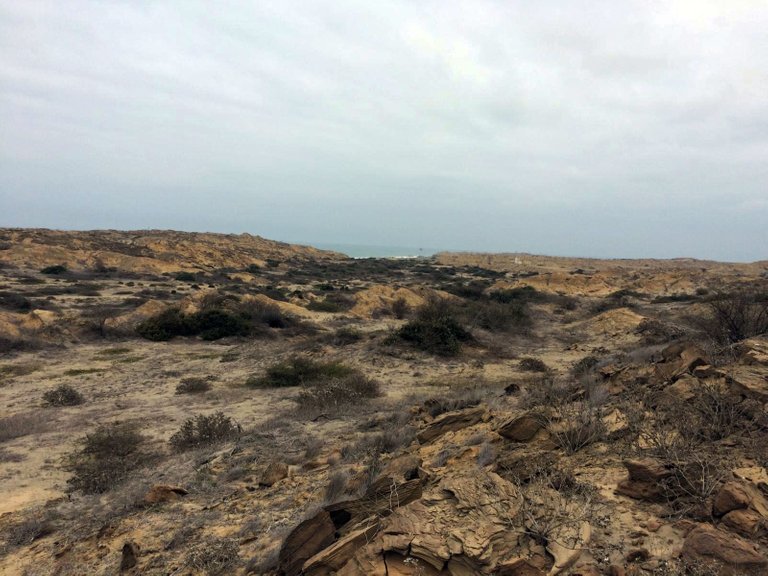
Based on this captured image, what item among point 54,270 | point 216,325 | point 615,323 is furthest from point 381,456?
point 54,270

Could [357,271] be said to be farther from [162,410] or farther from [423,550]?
[423,550]

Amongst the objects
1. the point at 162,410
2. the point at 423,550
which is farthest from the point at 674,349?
the point at 162,410

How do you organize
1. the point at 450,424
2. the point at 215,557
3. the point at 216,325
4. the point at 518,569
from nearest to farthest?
the point at 518,569 < the point at 215,557 < the point at 450,424 < the point at 216,325

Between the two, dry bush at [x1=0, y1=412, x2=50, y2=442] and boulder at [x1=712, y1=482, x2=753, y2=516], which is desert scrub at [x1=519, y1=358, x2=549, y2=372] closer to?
boulder at [x1=712, y1=482, x2=753, y2=516]

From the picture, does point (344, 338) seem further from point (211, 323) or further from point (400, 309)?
point (400, 309)

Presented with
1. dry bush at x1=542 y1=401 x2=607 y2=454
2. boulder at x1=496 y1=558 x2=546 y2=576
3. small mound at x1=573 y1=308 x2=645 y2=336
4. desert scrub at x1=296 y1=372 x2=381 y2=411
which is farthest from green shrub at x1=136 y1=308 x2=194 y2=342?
small mound at x1=573 y1=308 x2=645 y2=336

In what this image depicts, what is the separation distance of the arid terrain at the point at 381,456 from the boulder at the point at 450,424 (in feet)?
0.20

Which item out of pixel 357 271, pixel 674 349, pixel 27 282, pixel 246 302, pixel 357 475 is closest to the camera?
pixel 357 475

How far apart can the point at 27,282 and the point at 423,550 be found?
120 ft

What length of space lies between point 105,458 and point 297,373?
6247 mm

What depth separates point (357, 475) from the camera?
5.72 m

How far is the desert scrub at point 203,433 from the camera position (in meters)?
8.25

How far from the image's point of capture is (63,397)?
11148mm

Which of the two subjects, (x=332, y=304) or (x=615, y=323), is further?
(x=332, y=304)
